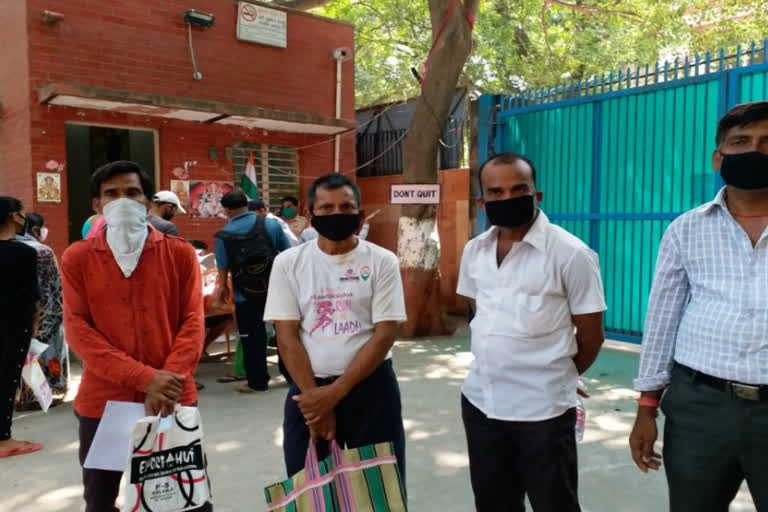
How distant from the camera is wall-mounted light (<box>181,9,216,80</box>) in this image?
8.78m

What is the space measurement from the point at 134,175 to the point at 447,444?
2773 millimetres

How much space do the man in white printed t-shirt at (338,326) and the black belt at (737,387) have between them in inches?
43.6

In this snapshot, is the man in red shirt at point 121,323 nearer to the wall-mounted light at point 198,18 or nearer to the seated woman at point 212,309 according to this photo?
the seated woman at point 212,309

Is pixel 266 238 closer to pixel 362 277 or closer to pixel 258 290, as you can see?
pixel 258 290

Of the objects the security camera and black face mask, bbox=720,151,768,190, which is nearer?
black face mask, bbox=720,151,768,190

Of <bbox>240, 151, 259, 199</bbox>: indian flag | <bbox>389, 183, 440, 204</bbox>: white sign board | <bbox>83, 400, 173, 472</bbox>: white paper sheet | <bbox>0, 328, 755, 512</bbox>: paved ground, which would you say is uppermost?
<bbox>240, 151, 259, 199</bbox>: indian flag

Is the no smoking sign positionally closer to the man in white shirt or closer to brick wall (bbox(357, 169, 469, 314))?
brick wall (bbox(357, 169, 469, 314))

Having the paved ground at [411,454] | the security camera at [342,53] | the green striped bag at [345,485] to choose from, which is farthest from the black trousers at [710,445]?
the security camera at [342,53]

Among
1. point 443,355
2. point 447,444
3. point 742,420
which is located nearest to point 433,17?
point 443,355

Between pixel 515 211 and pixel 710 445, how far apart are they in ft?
3.22

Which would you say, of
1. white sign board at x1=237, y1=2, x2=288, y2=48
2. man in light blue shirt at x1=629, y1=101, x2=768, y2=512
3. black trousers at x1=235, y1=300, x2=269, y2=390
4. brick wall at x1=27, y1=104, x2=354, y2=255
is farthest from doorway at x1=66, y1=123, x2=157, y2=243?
man in light blue shirt at x1=629, y1=101, x2=768, y2=512

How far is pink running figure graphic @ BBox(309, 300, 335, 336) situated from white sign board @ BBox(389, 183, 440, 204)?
493 centimetres

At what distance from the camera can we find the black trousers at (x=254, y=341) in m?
5.72

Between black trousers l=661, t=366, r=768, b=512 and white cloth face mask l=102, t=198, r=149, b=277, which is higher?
white cloth face mask l=102, t=198, r=149, b=277
